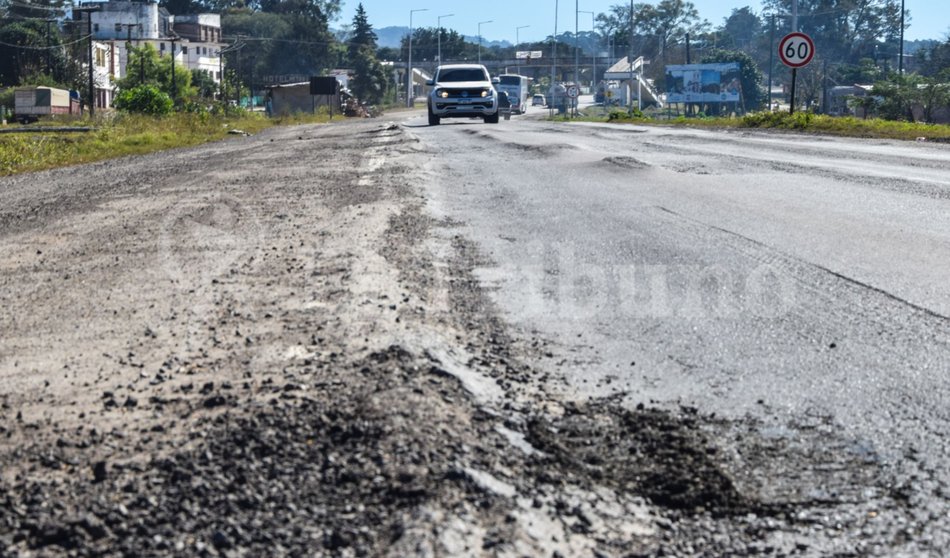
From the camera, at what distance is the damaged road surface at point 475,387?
3.32m

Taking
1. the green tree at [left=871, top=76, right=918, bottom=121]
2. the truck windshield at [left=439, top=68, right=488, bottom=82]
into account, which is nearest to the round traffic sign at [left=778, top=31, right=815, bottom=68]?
the green tree at [left=871, top=76, right=918, bottom=121]

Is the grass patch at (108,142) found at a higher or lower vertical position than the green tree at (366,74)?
lower

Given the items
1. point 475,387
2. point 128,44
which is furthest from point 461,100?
point 128,44

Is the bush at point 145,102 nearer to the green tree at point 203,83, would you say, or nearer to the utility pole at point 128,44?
the utility pole at point 128,44

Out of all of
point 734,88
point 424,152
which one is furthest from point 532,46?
point 424,152

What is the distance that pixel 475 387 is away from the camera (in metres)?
4.50

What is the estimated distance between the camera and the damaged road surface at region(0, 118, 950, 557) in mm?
3320

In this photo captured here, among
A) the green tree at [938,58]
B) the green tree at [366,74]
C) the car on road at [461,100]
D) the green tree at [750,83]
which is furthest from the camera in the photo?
the green tree at [366,74]

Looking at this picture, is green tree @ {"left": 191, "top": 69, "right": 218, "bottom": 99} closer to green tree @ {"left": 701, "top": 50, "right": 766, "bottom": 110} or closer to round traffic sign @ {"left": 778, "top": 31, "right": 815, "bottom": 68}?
green tree @ {"left": 701, "top": 50, "right": 766, "bottom": 110}

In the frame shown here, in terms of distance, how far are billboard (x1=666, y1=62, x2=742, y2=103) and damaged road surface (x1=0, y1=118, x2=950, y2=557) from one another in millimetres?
95925

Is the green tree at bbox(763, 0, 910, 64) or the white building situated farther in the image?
the green tree at bbox(763, 0, 910, 64)

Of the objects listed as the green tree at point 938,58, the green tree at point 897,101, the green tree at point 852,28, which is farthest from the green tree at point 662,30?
the green tree at point 897,101

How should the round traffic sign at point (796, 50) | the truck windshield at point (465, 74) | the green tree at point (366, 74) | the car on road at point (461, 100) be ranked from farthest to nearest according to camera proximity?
the green tree at point (366, 74) < the truck windshield at point (465, 74) < the car on road at point (461, 100) < the round traffic sign at point (796, 50)

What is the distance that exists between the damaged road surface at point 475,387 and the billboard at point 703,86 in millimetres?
95925
